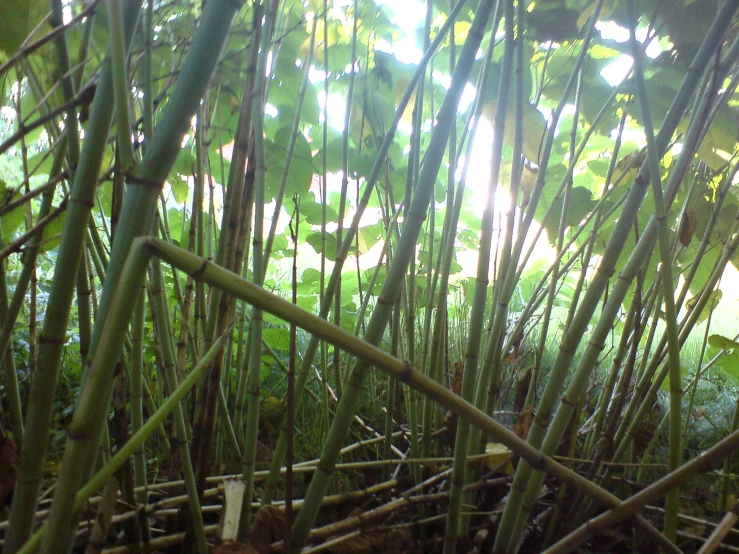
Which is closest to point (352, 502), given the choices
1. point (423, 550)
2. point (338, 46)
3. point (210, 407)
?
point (423, 550)

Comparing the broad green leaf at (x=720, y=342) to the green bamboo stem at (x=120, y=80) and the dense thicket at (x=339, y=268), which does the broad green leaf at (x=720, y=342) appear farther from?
the green bamboo stem at (x=120, y=80)

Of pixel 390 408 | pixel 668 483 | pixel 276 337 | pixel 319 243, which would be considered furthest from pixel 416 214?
pixel 276 337

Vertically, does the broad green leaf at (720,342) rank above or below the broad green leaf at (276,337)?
below

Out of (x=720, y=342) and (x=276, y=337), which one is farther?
(x=276, y=337)

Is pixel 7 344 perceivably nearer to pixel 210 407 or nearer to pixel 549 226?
pixel 210 407

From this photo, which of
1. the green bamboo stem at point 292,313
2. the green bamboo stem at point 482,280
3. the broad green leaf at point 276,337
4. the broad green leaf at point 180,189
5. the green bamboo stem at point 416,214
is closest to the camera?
the green bamboo stem at point 292,313

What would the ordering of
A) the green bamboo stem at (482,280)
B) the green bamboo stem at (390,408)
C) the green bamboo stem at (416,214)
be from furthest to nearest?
the green bamboo stem at (390,408)
the green bamboo stem at (482,280)
the green bamboo stem at (416,214)

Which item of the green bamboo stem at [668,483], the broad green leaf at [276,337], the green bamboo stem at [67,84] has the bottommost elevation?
the green bamboo stem at [668,483]

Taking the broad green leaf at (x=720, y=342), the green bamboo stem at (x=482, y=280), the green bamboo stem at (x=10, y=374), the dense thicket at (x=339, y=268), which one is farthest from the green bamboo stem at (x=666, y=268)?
the green bamboo stem at (x=10, y=374)

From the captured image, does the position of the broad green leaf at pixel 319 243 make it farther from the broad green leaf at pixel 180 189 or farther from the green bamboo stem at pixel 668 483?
the green bamboo stem at pixel 668 483

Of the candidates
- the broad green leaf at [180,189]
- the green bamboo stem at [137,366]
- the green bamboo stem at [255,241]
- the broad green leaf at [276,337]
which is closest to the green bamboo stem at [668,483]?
the green bamboo stem at [255,241]

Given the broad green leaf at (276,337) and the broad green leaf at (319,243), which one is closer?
the broad green leaf at (319,243)

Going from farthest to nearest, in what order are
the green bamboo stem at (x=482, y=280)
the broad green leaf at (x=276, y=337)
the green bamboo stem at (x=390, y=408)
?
the broad green leaf at (x=276, y=337) < the green bamboo stem at (x=390, y=408) < the green bamboo stem at (x=482, y=280)

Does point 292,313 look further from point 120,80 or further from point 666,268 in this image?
point 666,268
